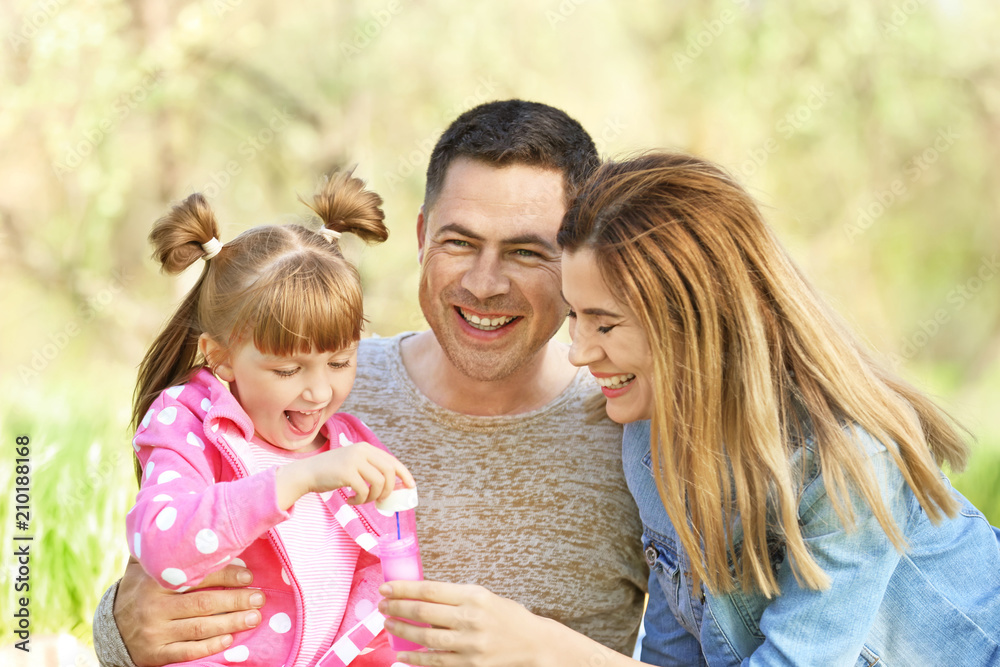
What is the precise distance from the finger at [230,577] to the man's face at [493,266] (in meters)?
0.88

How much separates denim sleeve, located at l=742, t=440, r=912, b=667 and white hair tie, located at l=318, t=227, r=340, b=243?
1208 millimetres

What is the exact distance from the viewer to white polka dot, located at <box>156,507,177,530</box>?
1745 mm

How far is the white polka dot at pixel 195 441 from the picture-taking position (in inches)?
76.9

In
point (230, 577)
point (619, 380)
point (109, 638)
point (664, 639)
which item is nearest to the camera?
point (230, 577)

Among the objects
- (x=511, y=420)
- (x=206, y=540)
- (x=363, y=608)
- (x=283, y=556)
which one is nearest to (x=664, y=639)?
(x=511, y=420)

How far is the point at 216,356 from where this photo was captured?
2.10 m

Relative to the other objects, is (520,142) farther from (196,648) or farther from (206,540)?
(196,648)

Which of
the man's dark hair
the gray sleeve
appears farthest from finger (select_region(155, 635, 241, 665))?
the man's dark hair

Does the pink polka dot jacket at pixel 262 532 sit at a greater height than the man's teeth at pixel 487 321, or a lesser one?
lesser

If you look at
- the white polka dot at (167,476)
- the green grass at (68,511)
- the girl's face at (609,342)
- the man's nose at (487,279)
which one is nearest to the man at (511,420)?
the man's nose at (487,279)

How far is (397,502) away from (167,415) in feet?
1.85

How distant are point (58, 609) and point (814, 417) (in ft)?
9.19

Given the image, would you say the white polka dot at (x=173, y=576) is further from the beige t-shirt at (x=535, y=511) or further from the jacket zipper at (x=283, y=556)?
the beige t-shirt at (x=535, y=511)

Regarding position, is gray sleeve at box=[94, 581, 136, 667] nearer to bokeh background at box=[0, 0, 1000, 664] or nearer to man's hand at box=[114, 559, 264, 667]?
man's hand at box=[114, 559, 264, 667]
